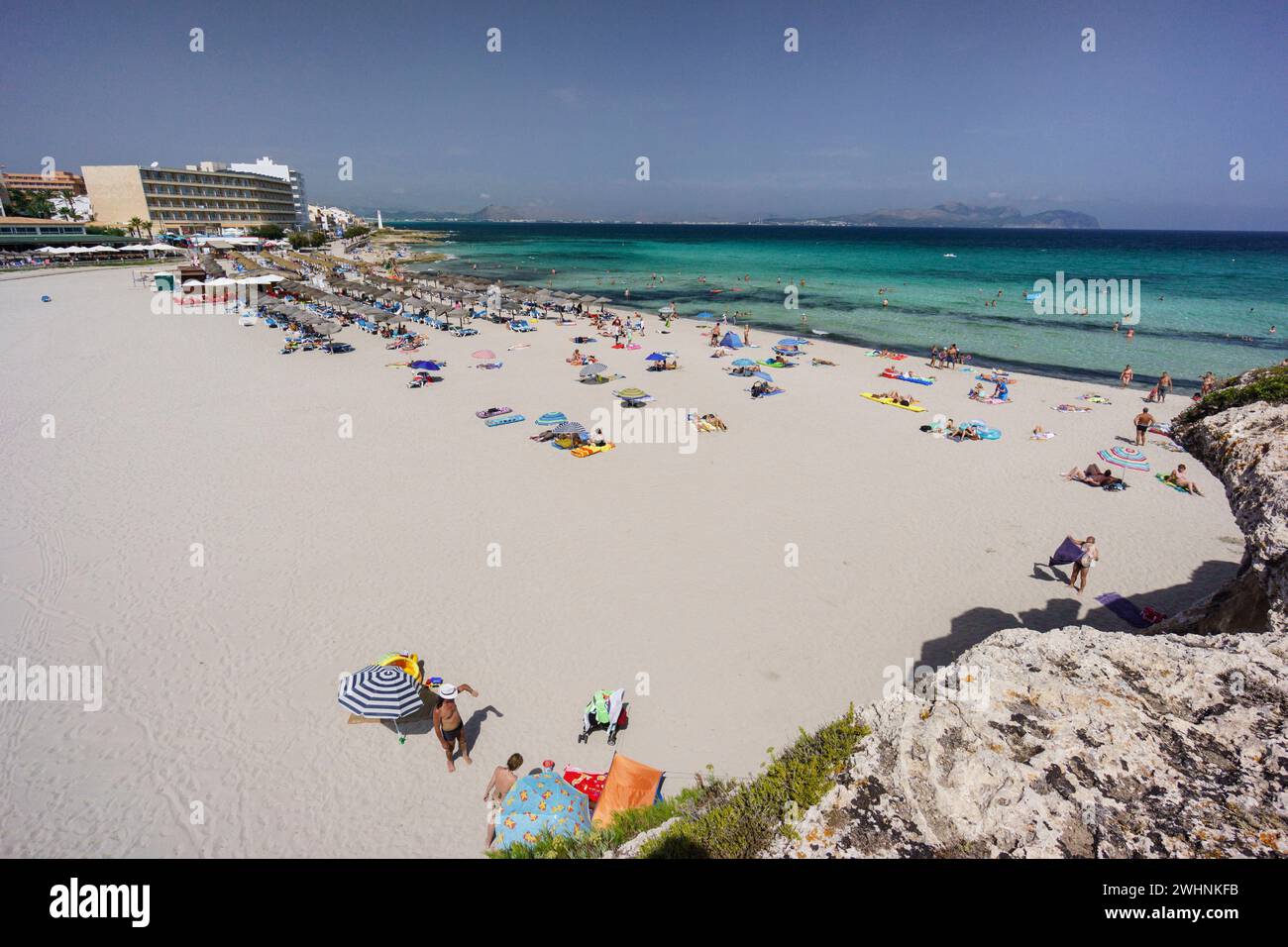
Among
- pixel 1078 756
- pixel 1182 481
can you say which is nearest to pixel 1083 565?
pixel 1182 481

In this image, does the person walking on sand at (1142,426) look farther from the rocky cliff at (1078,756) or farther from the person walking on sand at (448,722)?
the person walking on sand at (448,722)

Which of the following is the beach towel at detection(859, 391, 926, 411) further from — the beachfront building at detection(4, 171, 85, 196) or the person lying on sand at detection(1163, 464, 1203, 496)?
the beachfront building at detection(4, 171, 85, 196)

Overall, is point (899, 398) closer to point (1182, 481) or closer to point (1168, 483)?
point (1168, 483)

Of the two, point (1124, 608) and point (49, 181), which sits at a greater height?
point (49, 181)

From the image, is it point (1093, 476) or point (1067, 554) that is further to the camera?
point (1093, 476)

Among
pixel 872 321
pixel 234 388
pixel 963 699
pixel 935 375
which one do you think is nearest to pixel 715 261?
pixel 872 321

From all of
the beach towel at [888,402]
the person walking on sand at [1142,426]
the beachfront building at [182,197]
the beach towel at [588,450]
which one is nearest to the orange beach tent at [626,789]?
the beach towel at [588,450]

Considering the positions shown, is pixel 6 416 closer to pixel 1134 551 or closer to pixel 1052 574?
pixel 1052 574
